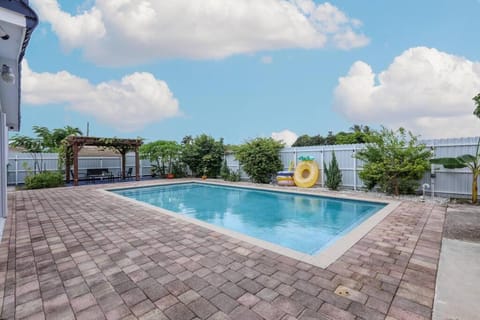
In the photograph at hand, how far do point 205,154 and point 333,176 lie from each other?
8779 mm

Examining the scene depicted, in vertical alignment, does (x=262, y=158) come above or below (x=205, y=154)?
below

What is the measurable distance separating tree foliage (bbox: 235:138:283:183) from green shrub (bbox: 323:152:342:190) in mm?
2992

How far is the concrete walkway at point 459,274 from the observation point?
217 centimetres

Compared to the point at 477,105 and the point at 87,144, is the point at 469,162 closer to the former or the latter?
the point at 477,105

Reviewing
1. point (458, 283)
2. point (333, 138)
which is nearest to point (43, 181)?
point (458, 283)

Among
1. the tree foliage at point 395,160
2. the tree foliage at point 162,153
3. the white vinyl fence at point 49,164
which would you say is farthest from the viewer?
the tree foliage at point 162,153

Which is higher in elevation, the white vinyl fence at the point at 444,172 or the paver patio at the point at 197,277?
the white vinyl fence at the point at 444,172

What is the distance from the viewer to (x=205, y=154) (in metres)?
16.4

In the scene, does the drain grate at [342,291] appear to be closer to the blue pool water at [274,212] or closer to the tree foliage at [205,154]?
the blue pool water at [274,212]

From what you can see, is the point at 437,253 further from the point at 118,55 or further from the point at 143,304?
the point at 118,55

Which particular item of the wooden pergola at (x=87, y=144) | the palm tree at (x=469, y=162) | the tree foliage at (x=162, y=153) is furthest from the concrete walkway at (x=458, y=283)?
the tree foliage at (x=162, y=153)

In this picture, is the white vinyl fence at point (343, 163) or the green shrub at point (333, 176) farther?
the green shrub at point (333, 176)

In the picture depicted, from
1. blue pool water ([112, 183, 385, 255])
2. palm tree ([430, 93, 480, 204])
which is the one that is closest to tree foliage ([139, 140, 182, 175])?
blue pool water ([112, 183, 385, 255])

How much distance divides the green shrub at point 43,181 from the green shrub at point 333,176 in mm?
13640
